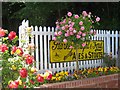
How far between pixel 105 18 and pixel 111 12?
0.35 m

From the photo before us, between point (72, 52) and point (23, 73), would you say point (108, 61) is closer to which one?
point (72, 52)

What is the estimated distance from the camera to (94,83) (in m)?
6.70

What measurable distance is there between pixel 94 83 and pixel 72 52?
1.28 m

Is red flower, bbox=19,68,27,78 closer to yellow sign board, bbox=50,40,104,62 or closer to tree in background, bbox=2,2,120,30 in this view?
yellow sign board, bbox=50,40,104,62

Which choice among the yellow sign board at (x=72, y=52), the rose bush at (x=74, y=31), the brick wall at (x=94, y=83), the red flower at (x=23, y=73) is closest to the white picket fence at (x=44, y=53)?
the yellow sign board at (x=72, y=52)

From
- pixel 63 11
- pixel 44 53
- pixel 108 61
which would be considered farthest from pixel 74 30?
pixel 63 11

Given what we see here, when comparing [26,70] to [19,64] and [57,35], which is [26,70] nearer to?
[19,64]

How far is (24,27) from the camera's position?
6.57 metres

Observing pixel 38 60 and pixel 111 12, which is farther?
pixel 111 12

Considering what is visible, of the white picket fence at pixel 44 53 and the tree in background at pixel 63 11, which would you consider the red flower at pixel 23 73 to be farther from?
the tree in background at pixel 63 11

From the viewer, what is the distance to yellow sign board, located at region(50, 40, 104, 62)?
745 cm

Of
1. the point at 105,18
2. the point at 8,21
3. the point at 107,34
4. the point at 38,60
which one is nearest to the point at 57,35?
the point at 38,60

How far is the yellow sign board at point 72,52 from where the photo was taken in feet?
24.4

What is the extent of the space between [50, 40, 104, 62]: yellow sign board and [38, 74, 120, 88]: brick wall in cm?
113
